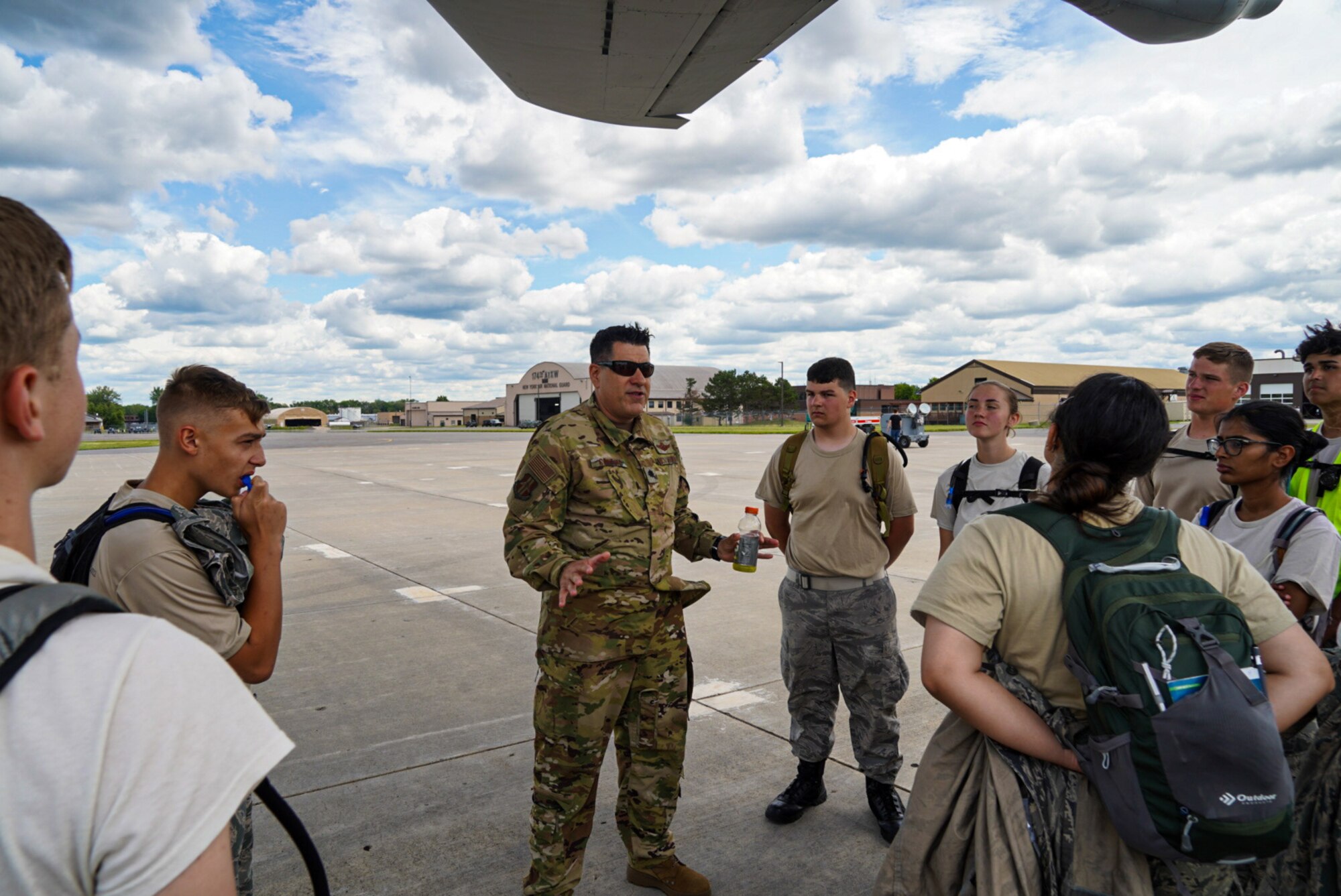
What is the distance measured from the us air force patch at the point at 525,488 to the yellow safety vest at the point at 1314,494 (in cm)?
293

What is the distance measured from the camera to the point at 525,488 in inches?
115

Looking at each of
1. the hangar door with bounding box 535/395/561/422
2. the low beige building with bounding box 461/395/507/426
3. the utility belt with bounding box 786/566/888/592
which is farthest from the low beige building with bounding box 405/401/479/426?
the utility belt with bounding box 786/566/888/592

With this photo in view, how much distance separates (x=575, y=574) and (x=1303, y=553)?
2.30 metres

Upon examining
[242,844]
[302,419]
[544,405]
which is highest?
[544,405]

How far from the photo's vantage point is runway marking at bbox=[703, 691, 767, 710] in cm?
458

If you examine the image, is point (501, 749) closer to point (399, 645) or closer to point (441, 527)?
point (399, 645)

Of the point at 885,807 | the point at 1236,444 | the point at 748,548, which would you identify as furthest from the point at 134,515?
the point at 1236,444

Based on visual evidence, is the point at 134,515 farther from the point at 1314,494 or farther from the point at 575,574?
the point at 1314,494

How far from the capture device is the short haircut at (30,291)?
79 centimetres

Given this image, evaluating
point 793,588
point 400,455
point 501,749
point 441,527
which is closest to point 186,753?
point 793,588

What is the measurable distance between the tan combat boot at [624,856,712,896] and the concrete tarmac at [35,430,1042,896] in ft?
0.39

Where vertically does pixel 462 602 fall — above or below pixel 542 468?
below

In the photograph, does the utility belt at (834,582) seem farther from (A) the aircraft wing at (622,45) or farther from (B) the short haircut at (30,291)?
(B) the short haircut at (30,291)

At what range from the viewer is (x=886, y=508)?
3.68 metres
